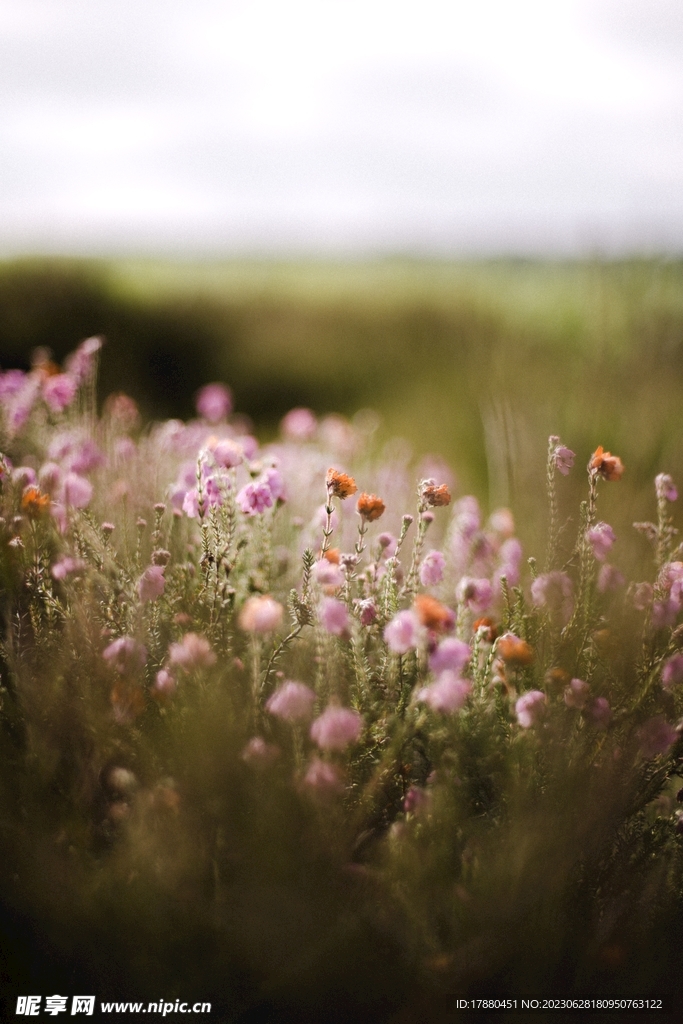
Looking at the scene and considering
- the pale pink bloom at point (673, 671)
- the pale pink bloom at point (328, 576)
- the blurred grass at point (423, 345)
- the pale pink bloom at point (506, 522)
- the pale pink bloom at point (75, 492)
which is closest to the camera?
the pale pink bloom at point (328, 576)

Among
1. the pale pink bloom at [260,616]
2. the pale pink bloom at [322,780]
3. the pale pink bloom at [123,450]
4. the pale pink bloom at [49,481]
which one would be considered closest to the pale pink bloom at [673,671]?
the pale pink bloom at [322,780]

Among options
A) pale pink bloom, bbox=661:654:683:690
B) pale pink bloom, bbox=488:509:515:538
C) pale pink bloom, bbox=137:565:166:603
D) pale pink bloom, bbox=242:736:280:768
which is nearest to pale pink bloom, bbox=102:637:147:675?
pale pink bloom, bbox=137:565:166:603

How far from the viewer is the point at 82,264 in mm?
7988

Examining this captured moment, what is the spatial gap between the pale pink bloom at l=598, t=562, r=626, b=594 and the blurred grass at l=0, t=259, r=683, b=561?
0.21 m

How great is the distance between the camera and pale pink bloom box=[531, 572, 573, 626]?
1.58 metres

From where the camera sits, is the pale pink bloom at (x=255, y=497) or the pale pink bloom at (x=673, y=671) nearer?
the pale pink bloom at (x=673, y=671)

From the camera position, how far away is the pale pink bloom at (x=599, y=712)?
1438mm

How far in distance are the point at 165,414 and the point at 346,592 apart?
18.2ft

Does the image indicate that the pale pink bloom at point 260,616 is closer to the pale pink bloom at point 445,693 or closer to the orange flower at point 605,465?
the pale pink bloom at point 445,693

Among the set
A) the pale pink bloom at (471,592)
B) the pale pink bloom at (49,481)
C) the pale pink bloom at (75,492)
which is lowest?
the pale pink bloom at (471,592)

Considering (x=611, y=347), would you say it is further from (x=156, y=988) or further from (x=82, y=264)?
(x=82, y=264)

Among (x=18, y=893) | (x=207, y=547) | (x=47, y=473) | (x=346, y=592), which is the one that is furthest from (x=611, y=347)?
(x=18, y=893)

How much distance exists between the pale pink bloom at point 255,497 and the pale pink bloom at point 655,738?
92 cm

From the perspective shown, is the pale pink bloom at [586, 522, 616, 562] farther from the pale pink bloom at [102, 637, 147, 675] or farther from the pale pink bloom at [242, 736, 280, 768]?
the pale pink bloom at [102, 637, 147, 675]
